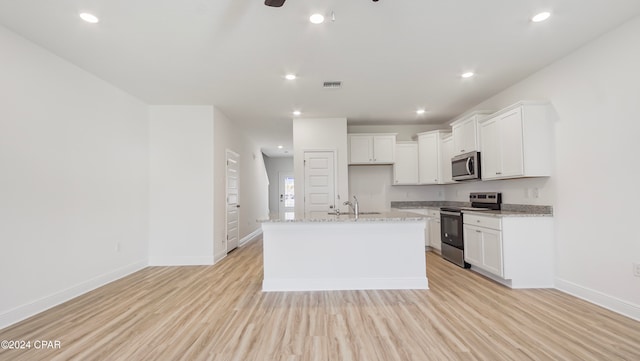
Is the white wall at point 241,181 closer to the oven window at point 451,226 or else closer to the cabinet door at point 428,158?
the oven window at point 451,226

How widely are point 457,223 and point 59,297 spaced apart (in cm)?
511

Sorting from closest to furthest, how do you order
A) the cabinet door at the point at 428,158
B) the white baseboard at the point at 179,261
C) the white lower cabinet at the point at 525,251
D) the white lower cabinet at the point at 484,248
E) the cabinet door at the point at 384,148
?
the white lower cabinet at the point at 525,251 < the white lower cabinet at the point at 484,248 < the white baseboard at the point at 179,261 < the cabinet door at the point at 428,158 < the cabinet door at the point at 384,148

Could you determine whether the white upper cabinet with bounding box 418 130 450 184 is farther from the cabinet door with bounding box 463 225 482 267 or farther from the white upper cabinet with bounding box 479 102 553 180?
the white upper cabinet with bounding box 479 102 553 180

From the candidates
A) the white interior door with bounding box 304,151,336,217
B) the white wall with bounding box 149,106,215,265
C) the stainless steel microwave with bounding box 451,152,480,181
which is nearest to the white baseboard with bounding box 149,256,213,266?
the white wall with bounding box 149,106,215,265

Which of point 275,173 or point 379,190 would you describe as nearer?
point 379,190

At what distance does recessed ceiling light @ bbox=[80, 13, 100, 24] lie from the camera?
8.00ft

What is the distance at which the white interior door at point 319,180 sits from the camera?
18.2 feet

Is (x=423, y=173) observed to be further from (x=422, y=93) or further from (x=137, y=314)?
(x=137, y=314)

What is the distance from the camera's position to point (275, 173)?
1109 cm

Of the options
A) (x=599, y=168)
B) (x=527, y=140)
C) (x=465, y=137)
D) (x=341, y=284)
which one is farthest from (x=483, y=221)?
(x=341, y=284)

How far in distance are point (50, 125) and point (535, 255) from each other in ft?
18.4

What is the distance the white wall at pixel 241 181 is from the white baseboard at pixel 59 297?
1.38m

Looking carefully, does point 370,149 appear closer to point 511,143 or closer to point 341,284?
point 511,143

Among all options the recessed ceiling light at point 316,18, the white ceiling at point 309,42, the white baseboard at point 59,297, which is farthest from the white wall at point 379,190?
the white baseboard at point 59,297
